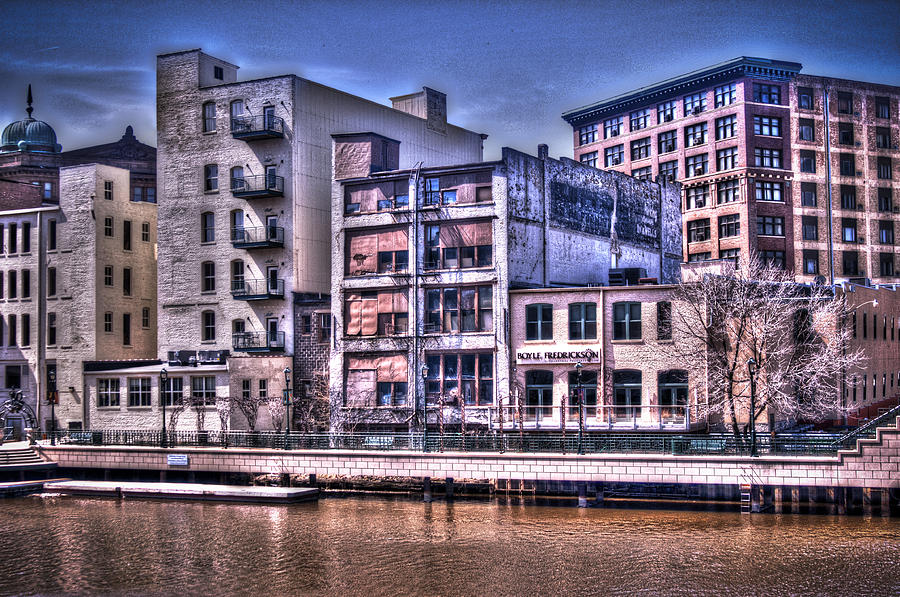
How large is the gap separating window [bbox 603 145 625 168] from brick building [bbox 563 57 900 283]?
6.22ft

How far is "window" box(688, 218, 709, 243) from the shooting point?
95625 mm

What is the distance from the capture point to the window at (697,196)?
95875 millimetres

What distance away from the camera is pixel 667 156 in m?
99.4

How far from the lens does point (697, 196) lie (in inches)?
3802

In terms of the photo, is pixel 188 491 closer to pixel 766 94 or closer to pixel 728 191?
pixel 728 191

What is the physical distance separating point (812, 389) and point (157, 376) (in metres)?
40.8

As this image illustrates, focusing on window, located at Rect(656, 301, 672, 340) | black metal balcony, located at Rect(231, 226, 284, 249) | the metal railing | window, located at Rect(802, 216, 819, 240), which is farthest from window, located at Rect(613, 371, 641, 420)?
window, located at Rect(802, 216, 819, 240)

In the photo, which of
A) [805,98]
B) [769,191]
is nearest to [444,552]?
[769,191]

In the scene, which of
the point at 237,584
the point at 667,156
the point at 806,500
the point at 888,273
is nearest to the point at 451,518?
the point at 237,584

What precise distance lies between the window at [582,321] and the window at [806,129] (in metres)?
48.7

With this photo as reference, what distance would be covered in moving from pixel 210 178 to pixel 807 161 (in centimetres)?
5650

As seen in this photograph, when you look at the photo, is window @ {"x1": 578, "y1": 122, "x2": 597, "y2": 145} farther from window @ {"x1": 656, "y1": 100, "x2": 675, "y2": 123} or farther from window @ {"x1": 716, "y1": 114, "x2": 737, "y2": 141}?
window @ {"x1": 716, "y1": 114, "x2": 737, "y2": 141}

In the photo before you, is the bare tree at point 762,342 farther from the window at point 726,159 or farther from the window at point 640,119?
the window at point 640,119

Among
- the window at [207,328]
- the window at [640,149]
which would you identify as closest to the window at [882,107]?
the window at [640,149]
